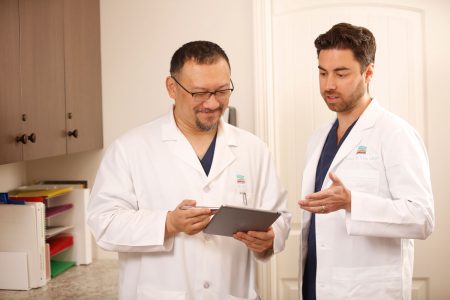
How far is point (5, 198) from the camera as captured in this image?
2355mm

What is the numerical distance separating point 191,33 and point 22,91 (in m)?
1.07

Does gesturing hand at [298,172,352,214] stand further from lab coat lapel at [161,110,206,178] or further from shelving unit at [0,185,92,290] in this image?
shelving unit at [0,185,92,290]

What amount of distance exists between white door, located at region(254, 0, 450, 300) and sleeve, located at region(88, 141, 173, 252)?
1.11 m

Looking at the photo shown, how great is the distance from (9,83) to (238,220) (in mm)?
955

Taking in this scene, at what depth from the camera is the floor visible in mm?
2258

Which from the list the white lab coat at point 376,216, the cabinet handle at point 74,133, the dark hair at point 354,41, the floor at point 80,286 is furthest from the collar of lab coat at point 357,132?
the cabinet handle at point 74,133

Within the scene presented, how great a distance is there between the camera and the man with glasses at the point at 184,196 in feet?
5.75

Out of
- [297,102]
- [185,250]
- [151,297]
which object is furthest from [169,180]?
[297,102]

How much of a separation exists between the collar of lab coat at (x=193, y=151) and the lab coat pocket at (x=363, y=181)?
1.28 ft

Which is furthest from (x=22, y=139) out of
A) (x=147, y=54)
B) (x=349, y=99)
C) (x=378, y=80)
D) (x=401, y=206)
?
(x=378, y=80)

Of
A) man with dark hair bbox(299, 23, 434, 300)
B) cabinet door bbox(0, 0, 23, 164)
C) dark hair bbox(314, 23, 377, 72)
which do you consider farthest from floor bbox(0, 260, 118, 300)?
dark hair bbox(314, 23, 377, 72)

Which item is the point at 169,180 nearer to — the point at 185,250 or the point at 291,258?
the point at 185,250

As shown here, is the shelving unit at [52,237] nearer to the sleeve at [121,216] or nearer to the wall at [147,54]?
the wall at [147,54]

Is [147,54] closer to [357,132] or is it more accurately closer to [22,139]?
[22,139]
